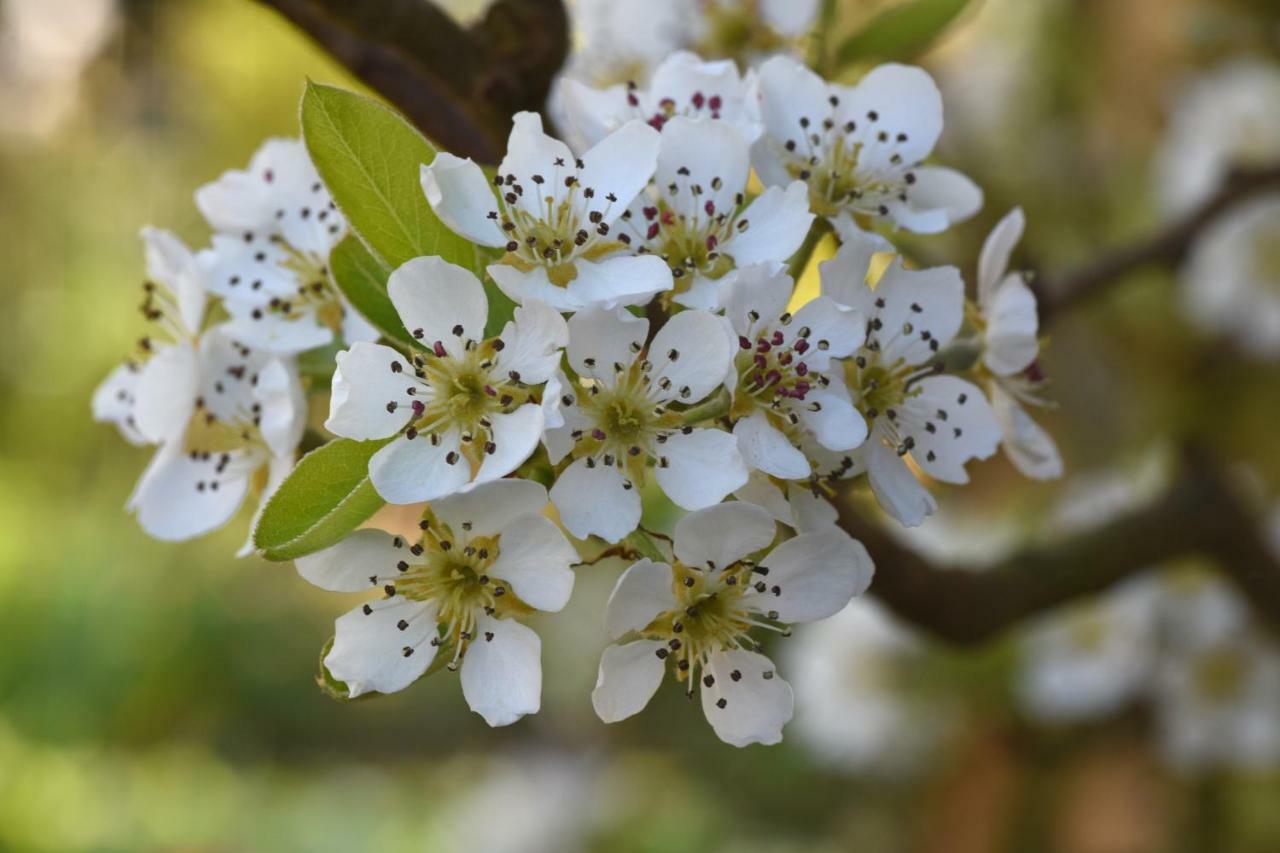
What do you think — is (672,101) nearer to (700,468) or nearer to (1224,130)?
(700,468)

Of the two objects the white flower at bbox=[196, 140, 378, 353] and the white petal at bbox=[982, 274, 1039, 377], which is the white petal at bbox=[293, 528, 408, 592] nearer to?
the white flower at bbox=[196, 140, 378, 353]

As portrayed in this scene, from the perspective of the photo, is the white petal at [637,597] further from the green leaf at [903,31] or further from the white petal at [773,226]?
the green leaf at [903,31]

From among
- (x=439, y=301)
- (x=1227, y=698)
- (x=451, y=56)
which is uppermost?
(x=451, y=56)

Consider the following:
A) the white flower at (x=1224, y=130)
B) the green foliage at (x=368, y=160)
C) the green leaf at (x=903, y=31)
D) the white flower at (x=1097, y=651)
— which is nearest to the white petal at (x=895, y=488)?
the green foliage at (x=368, y=160)

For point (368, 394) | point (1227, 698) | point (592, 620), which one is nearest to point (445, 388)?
point (368, 394)

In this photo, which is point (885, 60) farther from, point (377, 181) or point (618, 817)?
point (618, 817)

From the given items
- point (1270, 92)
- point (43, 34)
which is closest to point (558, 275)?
point (1270, 92)
